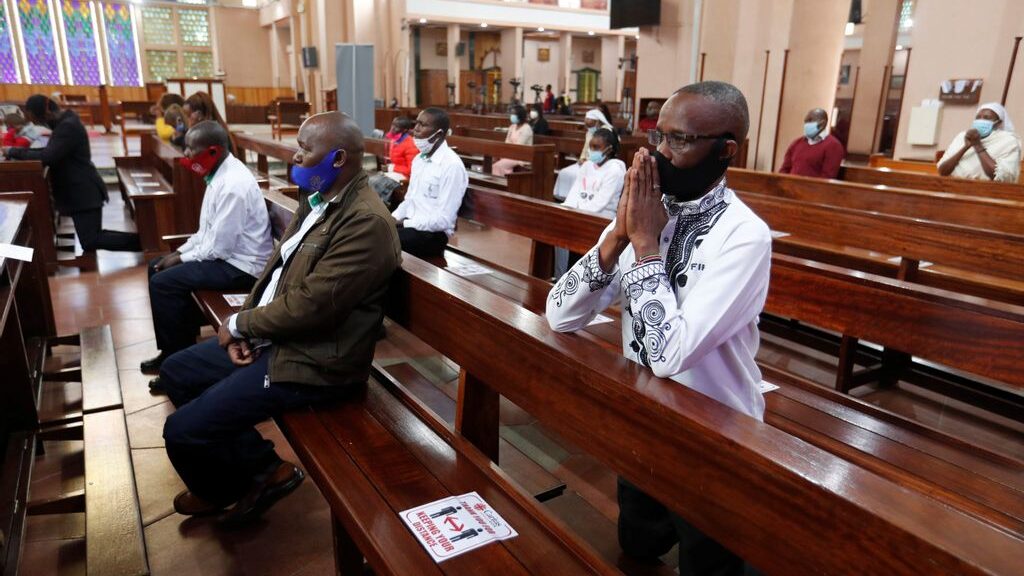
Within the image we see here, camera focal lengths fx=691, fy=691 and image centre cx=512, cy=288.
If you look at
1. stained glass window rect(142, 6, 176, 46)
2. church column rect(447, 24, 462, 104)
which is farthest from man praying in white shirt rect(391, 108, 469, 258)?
stained glass window rect(142, 6, 176, 46)

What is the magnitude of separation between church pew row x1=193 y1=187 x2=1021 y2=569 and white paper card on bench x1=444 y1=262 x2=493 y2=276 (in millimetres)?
1885

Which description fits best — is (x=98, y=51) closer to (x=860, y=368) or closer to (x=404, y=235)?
(x=404, y=235)

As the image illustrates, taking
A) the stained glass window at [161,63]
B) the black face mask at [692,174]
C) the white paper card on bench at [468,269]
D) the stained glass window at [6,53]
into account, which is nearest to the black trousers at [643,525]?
the black face mask at [692,174]

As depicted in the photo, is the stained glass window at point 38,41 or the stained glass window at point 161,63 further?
the stained glass window at point 161,63

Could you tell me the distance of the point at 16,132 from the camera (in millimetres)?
7184

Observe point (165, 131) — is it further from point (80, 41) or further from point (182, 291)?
point (80, 41)

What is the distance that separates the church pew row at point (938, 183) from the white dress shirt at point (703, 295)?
4564 millimetres

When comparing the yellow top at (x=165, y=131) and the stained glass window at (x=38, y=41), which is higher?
the stained glass window at (x=38, y=41)

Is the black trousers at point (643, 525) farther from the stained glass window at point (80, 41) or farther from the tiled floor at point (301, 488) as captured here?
the stained glass window at point (80, 41)

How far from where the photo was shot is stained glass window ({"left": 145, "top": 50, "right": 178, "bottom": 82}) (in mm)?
25766

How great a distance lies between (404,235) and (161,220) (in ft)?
9.43

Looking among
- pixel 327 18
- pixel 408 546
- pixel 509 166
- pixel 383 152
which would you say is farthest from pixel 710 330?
pixel 327 18

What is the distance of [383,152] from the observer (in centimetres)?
750

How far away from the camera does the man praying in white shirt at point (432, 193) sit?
177 inches
